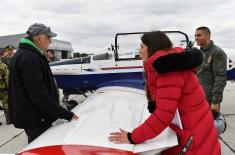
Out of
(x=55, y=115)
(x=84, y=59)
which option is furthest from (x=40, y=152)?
(x=84, y=59)

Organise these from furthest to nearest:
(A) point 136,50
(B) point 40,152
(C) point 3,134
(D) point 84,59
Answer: (D) point 84,59
(A) point 136,50
(C) point 3,134
(B) point 40,152

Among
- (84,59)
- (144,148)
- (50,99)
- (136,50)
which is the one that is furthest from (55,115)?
(84,59)

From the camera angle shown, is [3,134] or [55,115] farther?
[3,134]

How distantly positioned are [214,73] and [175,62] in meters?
2.41

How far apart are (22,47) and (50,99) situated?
1.64ft

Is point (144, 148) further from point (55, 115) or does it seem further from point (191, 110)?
point (55, 115)

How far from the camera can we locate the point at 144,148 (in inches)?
71.2

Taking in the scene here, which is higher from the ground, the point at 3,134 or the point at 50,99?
the point at 50,99

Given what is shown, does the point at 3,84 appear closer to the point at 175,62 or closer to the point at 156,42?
the point at 156,42

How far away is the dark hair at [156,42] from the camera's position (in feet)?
6.07

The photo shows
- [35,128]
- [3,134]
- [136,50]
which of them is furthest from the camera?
[136,50]

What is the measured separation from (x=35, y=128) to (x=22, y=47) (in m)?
0.71

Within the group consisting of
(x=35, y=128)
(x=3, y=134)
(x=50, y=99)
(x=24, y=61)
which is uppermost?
(x=24, y=61)

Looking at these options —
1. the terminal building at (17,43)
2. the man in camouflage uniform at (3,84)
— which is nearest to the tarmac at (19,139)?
the man in camouflage uniform at (3,84)
